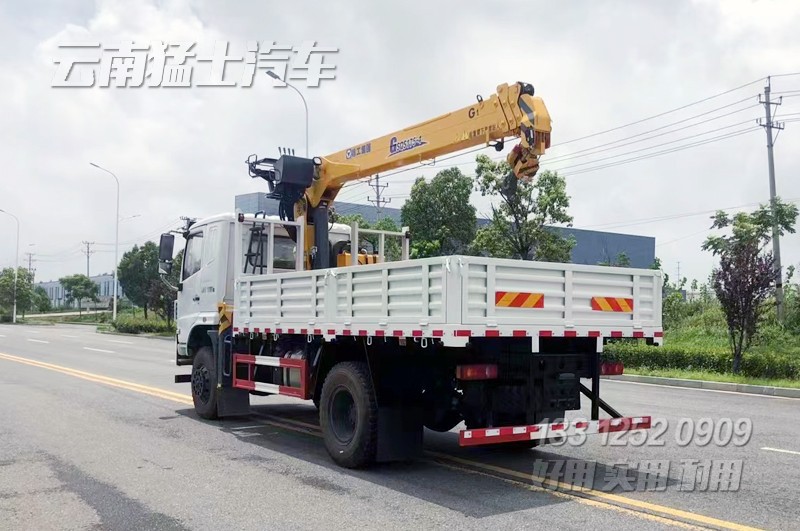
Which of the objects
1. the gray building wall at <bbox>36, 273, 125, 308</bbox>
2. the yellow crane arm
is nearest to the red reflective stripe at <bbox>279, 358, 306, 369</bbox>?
the yellow crane arm

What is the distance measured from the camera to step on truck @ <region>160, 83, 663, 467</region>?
6219mm

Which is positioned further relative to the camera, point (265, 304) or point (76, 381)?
point (76, 381)

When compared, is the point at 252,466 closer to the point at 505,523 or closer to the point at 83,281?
the point at 505,523

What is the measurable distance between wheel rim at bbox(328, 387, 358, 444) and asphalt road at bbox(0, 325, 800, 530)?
0.34 m

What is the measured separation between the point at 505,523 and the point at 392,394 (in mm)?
1994

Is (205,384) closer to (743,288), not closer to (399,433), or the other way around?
(399,433)

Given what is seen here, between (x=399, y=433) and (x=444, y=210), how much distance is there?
27.1m

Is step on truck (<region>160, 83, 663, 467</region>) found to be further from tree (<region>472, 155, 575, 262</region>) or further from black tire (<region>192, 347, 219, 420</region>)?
tree (<region>472, 155, 575, 262</region>)

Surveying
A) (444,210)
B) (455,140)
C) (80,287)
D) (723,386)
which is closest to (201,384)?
(455,140)

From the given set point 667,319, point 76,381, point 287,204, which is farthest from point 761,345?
point 76,381

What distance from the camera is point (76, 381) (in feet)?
50.0

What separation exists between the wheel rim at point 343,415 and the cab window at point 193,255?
163 inches

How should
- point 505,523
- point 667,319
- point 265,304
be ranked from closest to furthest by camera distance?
point 505,523, point 265,304, point 667,319

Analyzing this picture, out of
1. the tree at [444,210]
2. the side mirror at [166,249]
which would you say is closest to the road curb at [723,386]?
the side mirror at [166,249]
